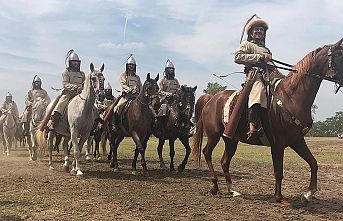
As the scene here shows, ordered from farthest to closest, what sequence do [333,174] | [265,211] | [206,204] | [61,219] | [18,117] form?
[18,117]
[333,174]
[206,204]
[265,211]
[61,219]

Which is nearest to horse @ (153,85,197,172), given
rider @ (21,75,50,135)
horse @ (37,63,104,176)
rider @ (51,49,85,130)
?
horse @ (37,63,104,176)

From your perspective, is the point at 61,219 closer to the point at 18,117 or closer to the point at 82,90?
the point at 82,90

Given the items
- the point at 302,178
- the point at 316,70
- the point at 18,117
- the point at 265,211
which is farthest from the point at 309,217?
the point at 18,117

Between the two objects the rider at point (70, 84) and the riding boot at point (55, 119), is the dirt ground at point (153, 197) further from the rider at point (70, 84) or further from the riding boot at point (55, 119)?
the rider at point (70, 84)

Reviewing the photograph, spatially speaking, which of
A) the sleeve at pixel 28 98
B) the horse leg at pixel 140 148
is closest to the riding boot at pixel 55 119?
the horse leg at pixel 140 148

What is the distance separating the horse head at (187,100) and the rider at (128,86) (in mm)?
1563

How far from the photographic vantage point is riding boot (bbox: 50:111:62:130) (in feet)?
43.7

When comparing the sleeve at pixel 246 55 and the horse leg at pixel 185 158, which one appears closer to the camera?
the sleeve at pixel 246 55

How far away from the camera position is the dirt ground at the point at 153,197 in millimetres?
7539

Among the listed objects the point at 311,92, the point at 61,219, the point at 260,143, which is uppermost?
the point at 311,92

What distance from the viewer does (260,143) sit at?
9.37 metres

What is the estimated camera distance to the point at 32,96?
18.8 m

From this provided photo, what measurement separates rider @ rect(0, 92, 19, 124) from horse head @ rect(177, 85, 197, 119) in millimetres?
11163

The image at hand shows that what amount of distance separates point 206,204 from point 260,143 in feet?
6.60
